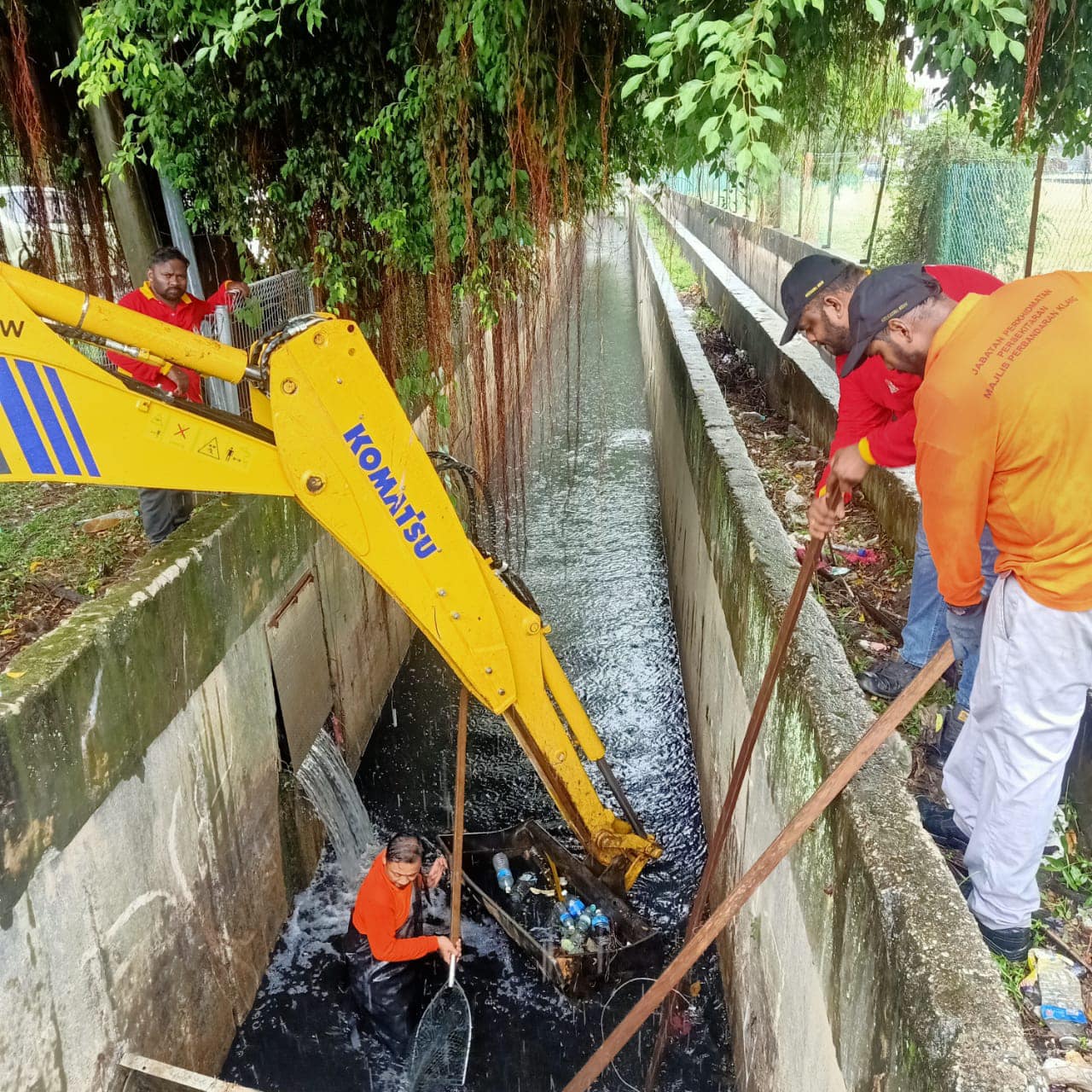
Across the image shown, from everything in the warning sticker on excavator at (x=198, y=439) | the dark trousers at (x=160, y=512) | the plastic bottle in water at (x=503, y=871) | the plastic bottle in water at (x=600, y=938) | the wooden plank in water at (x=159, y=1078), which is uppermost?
the warning sticker on excavator at (x=198, y=439)

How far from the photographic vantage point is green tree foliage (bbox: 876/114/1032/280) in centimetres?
923

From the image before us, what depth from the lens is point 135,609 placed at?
12.3ft

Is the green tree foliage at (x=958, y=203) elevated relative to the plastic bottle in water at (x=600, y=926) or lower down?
elevated

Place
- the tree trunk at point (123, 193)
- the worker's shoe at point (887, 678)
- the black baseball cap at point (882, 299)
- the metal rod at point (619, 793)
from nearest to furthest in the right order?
the black baseball cap at point (882, 299)
the worker's shoe at point (887, 678)
the metal rod at point (619, 793)
the tree trunk at point (123, 193)

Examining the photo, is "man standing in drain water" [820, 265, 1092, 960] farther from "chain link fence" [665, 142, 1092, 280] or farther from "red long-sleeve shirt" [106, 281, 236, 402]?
"chain link fence" [665, 142, 1092, 280]

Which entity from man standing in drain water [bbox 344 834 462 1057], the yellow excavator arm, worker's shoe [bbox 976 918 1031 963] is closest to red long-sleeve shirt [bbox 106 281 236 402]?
the yellow excavator arm

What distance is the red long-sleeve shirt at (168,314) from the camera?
195 inches

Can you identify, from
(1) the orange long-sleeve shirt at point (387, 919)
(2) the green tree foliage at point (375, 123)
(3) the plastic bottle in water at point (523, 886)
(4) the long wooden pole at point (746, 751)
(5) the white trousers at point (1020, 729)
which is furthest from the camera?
(3) the plastic bottle in water at point (523, 886)

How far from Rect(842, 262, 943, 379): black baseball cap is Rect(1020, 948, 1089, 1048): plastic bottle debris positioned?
2.00 metres

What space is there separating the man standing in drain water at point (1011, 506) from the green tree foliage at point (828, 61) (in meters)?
0.84

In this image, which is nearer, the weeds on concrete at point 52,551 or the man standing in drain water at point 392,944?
the man standing in drain water at point 392,944

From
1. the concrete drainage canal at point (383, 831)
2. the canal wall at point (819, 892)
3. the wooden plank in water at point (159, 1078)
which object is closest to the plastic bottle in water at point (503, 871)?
the concrete drainage canal at point (383, 831)

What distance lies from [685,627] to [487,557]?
4.02 metres

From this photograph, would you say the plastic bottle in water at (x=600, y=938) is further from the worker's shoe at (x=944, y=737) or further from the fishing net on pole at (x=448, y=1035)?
the worker's shoe at (x=944, y=737)
